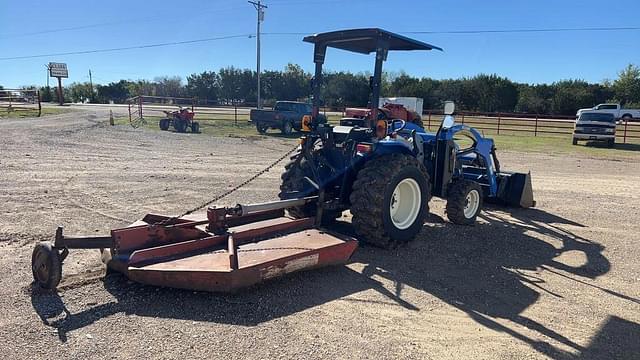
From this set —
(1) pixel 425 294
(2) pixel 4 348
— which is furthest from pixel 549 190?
(2) pixel 4 348

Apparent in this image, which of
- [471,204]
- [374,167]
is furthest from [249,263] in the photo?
[471,204]

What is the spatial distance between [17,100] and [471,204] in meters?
38.2

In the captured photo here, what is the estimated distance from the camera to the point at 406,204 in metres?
6.16

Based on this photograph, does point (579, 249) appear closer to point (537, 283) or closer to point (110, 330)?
point (537, 283)

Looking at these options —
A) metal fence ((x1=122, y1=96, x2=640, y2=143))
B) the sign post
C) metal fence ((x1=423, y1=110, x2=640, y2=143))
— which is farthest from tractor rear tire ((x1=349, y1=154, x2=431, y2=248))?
the sign post

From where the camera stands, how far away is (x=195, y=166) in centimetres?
1217

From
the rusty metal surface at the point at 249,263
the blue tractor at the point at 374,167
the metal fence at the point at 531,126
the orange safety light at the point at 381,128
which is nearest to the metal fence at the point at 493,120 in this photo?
the metal fence at the point at 531,126

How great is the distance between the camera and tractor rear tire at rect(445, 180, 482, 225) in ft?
22.8

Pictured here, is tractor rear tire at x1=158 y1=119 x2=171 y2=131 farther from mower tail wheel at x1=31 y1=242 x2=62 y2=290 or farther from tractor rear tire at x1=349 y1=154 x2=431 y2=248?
mower tail wheel at x1=31 y1=242 x2=62 y2=290

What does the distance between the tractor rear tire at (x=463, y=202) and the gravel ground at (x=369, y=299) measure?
0.18 m

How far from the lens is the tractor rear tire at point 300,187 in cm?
597

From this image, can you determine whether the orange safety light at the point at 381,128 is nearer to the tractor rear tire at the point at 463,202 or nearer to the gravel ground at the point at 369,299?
the gravel ground at the point at 369,299

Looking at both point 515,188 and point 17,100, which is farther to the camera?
point 17,100

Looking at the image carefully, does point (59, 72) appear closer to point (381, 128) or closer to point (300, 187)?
point (300, 187)
